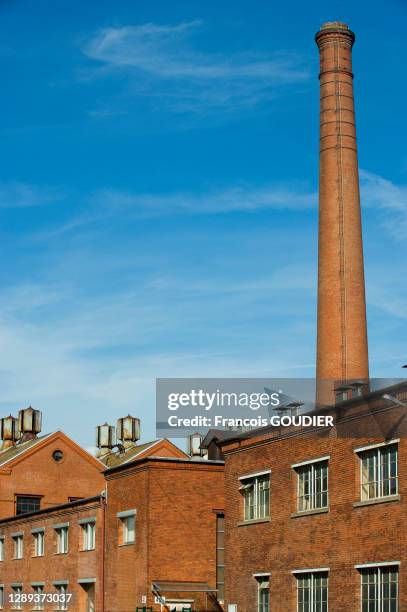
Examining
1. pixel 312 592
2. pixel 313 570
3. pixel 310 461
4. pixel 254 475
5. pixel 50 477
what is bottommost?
pixel 312 592

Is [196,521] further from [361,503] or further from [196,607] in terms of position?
[361,503]

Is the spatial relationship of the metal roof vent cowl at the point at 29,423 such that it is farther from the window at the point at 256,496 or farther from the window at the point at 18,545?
the window at the point at 256,496

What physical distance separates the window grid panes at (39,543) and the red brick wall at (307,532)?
1542 centimetres

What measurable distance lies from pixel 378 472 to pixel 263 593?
7.39 metres

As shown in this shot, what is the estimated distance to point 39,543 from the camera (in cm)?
4925

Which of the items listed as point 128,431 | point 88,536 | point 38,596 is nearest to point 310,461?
point 88,536

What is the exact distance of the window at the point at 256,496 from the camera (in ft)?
113

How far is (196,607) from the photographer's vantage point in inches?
1512

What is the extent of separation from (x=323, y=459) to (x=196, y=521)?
978 centimetres

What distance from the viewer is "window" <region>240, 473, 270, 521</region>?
34.3 meters

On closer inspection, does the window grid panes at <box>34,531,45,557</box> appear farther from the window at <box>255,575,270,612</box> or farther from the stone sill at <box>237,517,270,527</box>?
the window at <box>255,575,270,612</box>

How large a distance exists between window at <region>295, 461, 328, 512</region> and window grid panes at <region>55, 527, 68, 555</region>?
17.1m

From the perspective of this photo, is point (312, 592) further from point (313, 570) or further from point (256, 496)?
point (256, 496)

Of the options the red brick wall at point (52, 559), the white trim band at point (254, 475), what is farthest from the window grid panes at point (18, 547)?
the white trim band at point (254, 475)
